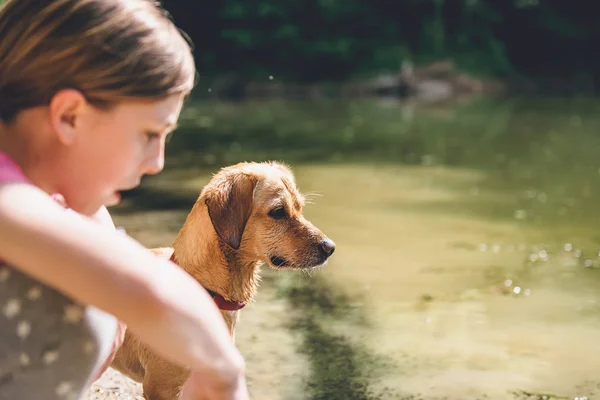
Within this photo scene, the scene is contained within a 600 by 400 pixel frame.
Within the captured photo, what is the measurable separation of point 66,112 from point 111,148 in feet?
0.20

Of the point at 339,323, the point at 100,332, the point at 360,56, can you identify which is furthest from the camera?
the point at 360,56

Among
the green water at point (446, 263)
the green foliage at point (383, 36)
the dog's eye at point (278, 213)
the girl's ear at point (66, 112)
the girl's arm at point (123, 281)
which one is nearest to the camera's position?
the girl's arm at point (123, 281)

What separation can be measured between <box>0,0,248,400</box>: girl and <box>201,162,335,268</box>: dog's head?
199 centimetres

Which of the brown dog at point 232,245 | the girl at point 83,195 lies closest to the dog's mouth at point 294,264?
the brown dog at point 232,245

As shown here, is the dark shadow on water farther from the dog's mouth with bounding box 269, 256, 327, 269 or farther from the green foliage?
the green foliage

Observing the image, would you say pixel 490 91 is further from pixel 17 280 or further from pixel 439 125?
pixel 17 280

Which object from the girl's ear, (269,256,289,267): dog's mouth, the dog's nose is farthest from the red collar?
the girl's ear

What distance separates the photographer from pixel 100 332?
101cm

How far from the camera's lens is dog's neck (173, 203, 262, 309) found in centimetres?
299

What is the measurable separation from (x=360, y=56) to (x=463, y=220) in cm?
2423

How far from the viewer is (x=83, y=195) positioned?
1.01m

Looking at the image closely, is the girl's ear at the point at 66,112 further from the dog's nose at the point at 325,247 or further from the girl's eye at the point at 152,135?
the dog's nose at the point at 325,247

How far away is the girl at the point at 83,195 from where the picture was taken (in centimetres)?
81

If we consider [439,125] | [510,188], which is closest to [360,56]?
[439,125]
